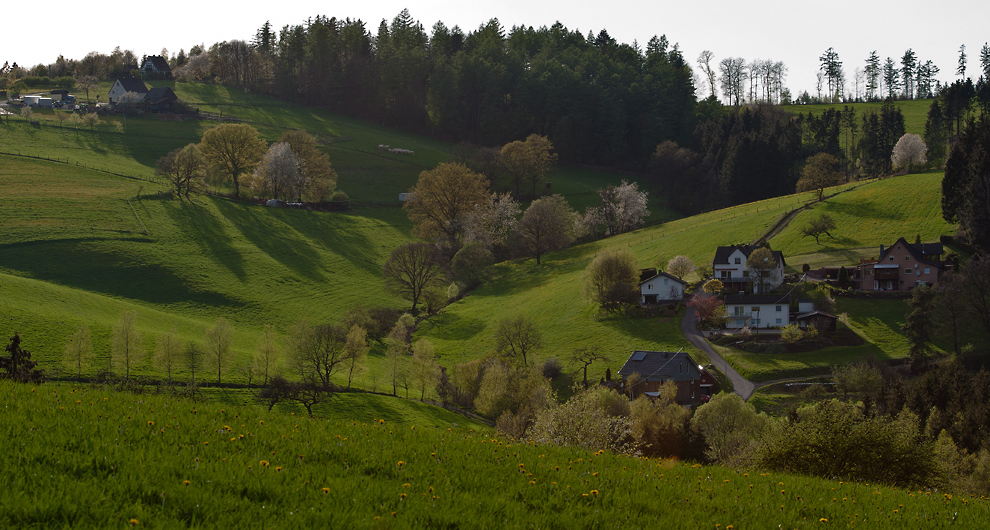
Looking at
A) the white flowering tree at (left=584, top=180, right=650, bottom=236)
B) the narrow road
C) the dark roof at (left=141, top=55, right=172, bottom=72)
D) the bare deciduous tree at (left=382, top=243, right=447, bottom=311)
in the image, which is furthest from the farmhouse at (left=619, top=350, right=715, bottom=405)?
the dark roof at (left=141, top=55, right=172, bottom=72)

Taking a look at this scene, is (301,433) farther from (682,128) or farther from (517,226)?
(682,128)

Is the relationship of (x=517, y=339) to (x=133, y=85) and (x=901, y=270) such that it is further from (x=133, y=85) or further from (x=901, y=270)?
(x=133, y=85)

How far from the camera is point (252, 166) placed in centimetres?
11888

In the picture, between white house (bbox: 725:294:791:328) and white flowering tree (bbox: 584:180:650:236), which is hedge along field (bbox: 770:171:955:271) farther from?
white flowering tree (bbox: 584:180:650:236)

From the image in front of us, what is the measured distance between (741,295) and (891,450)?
58.0 metres

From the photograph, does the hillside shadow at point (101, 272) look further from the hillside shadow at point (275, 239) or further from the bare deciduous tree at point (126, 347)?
the bare deciduous tree at point (126, 347)

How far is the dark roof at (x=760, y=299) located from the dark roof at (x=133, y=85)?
150 m

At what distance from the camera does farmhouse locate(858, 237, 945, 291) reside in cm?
7550

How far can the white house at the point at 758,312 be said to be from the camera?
7256 centimetres

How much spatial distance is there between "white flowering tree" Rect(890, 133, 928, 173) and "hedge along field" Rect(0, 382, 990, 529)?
128778 mm

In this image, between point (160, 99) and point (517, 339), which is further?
point (160, 99)

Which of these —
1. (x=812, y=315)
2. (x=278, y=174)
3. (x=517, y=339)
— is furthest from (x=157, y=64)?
(x=812, y=315)

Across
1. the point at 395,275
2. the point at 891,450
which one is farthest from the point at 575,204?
the point at 891,450

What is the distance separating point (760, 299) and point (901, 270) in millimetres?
17351
